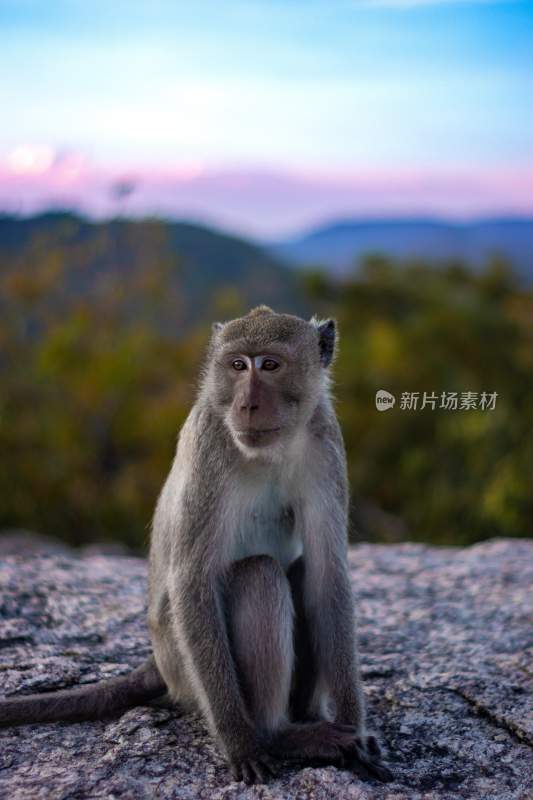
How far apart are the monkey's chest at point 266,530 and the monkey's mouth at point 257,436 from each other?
1.14 ft

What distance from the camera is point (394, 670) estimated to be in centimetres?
484

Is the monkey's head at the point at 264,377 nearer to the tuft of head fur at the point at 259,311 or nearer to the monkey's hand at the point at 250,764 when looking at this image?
the tuft of head fur at the point at 259,311

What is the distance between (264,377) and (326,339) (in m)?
0.52

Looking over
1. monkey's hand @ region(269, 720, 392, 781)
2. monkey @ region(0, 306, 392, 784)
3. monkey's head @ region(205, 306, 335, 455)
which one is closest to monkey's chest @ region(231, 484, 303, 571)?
monkey @ region(0, 306, 392, 784)

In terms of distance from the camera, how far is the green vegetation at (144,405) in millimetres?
12562

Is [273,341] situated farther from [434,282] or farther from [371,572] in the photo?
[434,282]

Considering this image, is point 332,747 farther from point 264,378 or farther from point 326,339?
point 326,339

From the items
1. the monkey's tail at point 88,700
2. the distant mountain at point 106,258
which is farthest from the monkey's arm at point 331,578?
the distant mountain at point 106,258

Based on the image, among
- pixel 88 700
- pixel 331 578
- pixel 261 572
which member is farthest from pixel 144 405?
pixel 261 572

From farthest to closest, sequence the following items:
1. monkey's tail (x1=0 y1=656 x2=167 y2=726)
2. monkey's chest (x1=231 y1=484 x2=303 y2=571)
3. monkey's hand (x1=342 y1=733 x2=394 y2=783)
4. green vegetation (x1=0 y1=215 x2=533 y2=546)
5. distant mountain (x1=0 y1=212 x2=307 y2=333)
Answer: distant mountain (x1=0 y1=212 x2=307 y2=333) → green vegetation (x1=0 y1=215 x2=533 y2=546) → monkey's tail (x1=0 y1=656 x2=167 y2=726) → monkey's chest (x1=231 y1=484 x2=303 y2=571) → monkey's hand (x1=342 y1=733 x2=394 y2=783)

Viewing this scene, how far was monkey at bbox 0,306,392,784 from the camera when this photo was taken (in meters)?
3.78

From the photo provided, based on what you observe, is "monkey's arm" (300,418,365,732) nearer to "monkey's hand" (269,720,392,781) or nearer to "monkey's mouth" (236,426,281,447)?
"monkey's hand" (269,720,392,781)

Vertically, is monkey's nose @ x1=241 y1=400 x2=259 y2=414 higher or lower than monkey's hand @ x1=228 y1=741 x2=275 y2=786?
higher

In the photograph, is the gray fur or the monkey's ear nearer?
the gray fur
